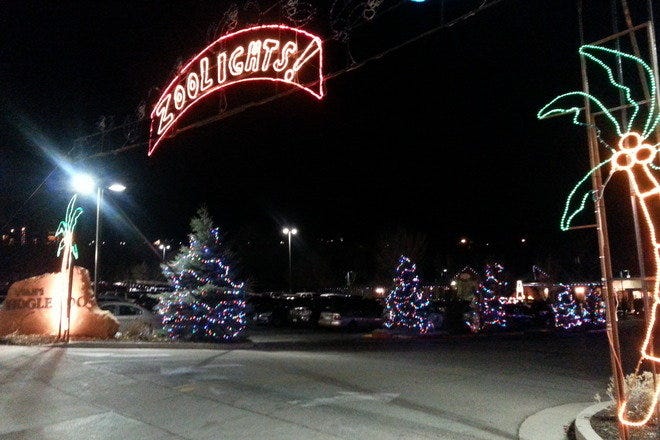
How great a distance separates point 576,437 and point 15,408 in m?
7.65

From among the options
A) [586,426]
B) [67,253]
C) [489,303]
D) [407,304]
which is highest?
[67,253]

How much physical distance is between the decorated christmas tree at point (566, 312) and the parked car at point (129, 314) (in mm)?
20843

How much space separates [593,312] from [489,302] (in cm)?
831

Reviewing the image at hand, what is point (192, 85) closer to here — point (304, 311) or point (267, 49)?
point (267, 49)

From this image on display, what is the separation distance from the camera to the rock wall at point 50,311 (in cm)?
1830

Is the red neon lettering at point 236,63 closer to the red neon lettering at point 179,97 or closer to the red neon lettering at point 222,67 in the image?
the red neon lettering at point 222,67

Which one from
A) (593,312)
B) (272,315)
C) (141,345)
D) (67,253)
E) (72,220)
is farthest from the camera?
(593,312)

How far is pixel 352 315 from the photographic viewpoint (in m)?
29.2

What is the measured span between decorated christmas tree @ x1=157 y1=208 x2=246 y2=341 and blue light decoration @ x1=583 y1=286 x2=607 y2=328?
20335mm

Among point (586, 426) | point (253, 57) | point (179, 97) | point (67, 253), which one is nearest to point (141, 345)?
point (67, 253)

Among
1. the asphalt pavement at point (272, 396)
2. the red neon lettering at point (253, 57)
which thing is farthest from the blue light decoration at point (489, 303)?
the red neon lettering at point (253, 57)

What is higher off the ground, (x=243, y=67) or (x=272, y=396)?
(x=243, y=67)

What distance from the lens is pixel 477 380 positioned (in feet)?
40.4

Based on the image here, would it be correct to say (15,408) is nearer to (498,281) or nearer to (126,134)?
(126,134)
